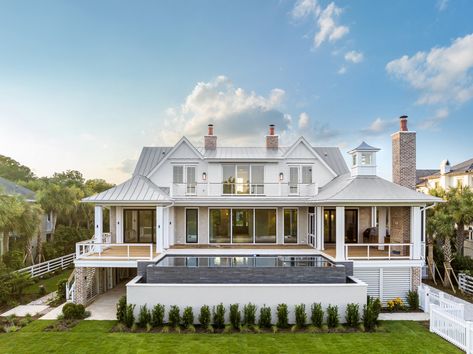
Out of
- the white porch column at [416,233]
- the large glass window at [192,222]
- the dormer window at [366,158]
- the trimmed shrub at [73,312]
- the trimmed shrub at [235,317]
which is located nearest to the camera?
the trimmed shrub at [235,317]

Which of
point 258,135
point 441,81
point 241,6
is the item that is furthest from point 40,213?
point 441,81

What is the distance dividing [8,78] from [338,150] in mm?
23017

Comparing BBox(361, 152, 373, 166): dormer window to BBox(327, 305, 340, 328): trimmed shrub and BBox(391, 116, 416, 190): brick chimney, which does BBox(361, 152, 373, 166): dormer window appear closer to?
BBox(391, 116, 416, 190): brick chimney

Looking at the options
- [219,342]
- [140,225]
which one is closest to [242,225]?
[140,225]

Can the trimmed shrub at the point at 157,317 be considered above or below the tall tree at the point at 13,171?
below

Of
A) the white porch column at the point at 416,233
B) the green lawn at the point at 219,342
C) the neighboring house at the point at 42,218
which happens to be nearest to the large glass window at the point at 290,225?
the white porch column at the point at 416,233

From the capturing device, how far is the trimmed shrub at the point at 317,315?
40.4ft

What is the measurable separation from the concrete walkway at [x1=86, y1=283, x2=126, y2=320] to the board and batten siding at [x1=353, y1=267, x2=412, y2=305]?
37.6 ft

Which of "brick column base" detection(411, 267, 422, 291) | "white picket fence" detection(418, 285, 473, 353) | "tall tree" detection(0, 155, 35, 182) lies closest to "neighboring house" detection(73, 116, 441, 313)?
"brick column base" detection(411, 267, 422, 291)

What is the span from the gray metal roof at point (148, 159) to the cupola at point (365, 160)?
40.9ft

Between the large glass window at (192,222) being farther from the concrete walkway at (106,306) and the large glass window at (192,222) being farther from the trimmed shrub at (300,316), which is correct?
the trimmed shrub at (300,316)

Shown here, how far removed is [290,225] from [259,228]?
6.58 feet

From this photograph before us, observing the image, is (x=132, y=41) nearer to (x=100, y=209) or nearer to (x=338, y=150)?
(x=100, y=209)

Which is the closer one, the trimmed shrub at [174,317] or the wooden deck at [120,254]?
the trimmed shrub at [174,317]
